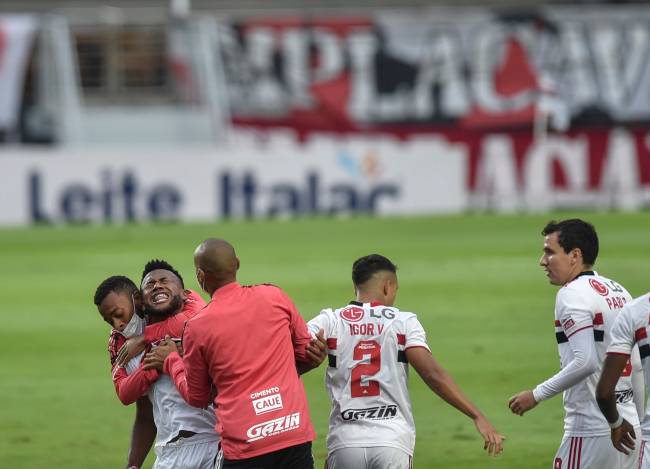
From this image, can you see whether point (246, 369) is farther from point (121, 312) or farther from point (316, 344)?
point (121, 312)

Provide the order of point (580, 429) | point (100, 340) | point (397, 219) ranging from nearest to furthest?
point (580, 429)
point (100, 340)
point (397, 219)

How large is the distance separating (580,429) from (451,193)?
2493cm

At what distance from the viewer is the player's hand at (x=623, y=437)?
648cm

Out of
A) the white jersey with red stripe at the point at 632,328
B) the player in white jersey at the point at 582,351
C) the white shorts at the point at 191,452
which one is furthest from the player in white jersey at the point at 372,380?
the white jersey with red stripe at the point at 632,328

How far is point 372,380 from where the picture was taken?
6.77 metres

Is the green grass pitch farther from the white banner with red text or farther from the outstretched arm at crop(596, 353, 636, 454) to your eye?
the outstretched arm at crop(596, 353, 636, 454)

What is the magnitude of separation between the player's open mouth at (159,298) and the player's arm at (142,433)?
2.32ft

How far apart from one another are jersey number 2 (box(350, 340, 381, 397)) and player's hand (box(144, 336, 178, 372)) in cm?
94

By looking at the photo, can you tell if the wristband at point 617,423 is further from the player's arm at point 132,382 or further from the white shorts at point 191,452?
the player's arm at point 132,382

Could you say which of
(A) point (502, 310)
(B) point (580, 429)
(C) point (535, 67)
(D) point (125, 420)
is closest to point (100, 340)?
(D) point (125, 420)

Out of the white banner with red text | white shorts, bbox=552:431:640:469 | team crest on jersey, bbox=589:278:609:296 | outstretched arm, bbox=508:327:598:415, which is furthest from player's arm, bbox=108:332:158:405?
the white banner with red text

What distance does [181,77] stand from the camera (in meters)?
39.8

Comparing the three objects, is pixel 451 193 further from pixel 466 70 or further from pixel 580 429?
pixel 580 429

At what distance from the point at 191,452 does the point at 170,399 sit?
30cm
